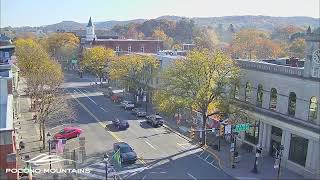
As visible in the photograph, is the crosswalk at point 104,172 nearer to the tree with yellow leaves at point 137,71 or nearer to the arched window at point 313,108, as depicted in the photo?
the arched window at point 313,108

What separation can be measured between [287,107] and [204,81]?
8593 millimetres

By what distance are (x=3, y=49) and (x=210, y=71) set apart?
874 inches

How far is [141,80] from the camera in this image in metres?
67.1

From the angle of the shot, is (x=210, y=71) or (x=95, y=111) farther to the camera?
(x=95, y=111)

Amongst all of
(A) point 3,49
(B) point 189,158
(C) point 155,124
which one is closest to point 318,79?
(B) point 189,158

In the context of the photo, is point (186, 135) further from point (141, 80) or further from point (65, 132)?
point (141, 80)

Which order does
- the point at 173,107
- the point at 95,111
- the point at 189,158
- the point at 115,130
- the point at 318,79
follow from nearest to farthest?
the point at 318,79 < the point at 189,158 < the point at 173,107 < the point at 115,130 < the point at 95,111

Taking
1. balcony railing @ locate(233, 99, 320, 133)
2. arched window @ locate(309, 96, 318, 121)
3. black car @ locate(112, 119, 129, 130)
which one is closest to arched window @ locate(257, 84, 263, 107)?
balcony railing @ locate(233, 99, 320, 133)

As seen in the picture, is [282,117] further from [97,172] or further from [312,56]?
[97,172]

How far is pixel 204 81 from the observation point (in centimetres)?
4103

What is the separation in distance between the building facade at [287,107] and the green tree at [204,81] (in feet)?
7.37

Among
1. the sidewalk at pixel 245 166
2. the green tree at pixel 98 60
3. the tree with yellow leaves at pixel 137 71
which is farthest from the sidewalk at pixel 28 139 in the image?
the green tree at pixel 98 60

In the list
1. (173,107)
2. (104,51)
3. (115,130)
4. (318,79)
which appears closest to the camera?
(318,79)

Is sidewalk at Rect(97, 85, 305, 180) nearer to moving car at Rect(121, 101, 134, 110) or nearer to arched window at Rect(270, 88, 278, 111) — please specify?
arched window at Rect(270, 88, 278, 111)
